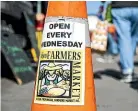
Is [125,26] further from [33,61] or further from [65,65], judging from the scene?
[65,65]

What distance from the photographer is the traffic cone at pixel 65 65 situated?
14.6ft

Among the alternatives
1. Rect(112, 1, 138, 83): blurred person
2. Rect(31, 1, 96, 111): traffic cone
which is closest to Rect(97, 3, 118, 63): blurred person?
Rect(112, 1, 138, 83): blurred person

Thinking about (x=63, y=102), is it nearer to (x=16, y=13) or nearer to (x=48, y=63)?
(x=48, y=63)

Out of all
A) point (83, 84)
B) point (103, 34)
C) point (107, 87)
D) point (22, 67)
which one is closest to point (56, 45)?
point (83, 84)

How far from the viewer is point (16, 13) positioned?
1035 centimetres

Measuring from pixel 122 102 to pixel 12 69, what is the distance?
2386mm

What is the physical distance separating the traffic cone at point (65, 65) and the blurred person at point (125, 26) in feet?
11.7

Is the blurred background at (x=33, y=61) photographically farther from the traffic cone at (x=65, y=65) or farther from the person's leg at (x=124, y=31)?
the traffic cone at (x=65, y=65)

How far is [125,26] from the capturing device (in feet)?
27.1

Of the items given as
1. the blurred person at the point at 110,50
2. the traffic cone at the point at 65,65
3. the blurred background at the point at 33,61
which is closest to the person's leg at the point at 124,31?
the blurred background at the point at 33,61

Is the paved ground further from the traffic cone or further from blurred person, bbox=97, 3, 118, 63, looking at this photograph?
blurred person, bbox=97, 3, 118, 63

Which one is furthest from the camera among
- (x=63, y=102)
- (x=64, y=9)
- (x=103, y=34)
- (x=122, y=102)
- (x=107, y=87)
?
(x=103, y=34)

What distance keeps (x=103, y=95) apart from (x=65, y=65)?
2.58 m

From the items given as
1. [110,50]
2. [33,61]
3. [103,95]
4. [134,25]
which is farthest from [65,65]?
[110,50]
